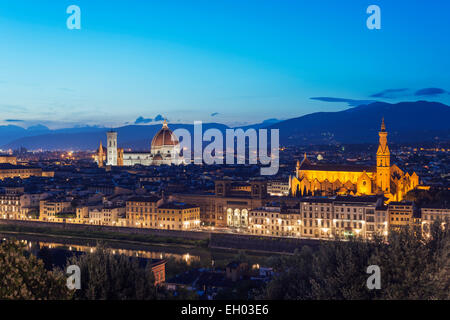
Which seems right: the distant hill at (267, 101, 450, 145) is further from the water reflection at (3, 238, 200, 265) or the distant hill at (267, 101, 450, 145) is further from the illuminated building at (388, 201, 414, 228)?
the water reflection at (3, 238, 200, 265)

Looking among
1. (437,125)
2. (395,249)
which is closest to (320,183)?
(395,249)

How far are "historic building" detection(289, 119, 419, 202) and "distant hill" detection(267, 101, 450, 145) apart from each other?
82.4 meters

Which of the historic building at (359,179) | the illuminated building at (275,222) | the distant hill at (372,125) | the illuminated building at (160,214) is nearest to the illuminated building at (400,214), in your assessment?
the illuminated building at (275,222)

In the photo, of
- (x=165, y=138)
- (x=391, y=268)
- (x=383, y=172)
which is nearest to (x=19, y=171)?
(x=165, y=138)

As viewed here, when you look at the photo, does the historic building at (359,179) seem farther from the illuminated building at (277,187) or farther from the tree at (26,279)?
the tree at (26,279)

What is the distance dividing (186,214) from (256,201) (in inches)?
145

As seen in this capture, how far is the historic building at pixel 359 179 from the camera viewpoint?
3288 centimetres

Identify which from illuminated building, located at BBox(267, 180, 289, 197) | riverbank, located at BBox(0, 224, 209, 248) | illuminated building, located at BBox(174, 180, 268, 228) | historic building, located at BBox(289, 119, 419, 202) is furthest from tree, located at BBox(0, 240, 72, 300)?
illuminated building, located at BBox(267, 180, 289, 197)

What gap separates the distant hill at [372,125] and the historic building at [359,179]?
270 ft

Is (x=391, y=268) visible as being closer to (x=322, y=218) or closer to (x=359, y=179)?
(x=322, y=218)

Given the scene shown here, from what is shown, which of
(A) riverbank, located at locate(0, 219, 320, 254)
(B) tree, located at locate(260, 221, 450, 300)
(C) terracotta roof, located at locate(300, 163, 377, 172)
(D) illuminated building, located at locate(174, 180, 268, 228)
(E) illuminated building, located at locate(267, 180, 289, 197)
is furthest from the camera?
(E) illuminated building, located at locate(267, 180, 289, 197)

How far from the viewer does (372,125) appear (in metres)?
134

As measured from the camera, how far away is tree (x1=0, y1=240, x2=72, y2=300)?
756cm

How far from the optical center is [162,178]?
1973 inches
